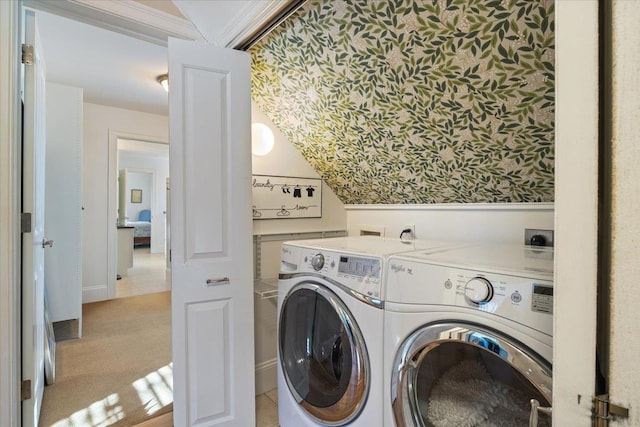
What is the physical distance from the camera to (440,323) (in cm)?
96

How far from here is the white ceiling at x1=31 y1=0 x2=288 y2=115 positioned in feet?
4.73

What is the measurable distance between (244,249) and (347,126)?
0.90m

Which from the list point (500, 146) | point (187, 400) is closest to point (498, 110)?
point (500, 146)

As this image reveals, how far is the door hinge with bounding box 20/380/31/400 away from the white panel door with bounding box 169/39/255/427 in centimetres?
59

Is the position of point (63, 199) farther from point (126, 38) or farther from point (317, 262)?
point (317, 262)

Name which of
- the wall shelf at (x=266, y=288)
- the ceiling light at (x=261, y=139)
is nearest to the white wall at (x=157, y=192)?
the ceiling light at (x=261, y=139)

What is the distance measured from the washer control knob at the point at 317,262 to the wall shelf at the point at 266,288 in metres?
0.56

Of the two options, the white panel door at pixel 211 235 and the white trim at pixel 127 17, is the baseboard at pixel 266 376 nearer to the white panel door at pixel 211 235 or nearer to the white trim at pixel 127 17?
the white panel door at pixel 211 235

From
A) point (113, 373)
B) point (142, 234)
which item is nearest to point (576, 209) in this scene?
point (113, 373)

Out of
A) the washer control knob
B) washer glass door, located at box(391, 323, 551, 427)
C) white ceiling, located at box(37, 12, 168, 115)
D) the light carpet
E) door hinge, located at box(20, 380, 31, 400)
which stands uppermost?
white ceiling, located at box(37, 12, 168, 115)

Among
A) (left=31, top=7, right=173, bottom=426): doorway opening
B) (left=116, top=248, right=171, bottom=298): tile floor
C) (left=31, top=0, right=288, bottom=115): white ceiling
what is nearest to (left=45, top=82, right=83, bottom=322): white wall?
(left=31, top=7, right=173, bottom=426): doorway opening

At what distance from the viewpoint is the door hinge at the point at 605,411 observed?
1.35ft

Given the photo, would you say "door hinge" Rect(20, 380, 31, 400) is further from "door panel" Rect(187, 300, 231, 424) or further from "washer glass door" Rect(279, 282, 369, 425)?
"washer glass door" Rect(279, 282, 369, 425)

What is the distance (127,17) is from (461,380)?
202 centimetres
